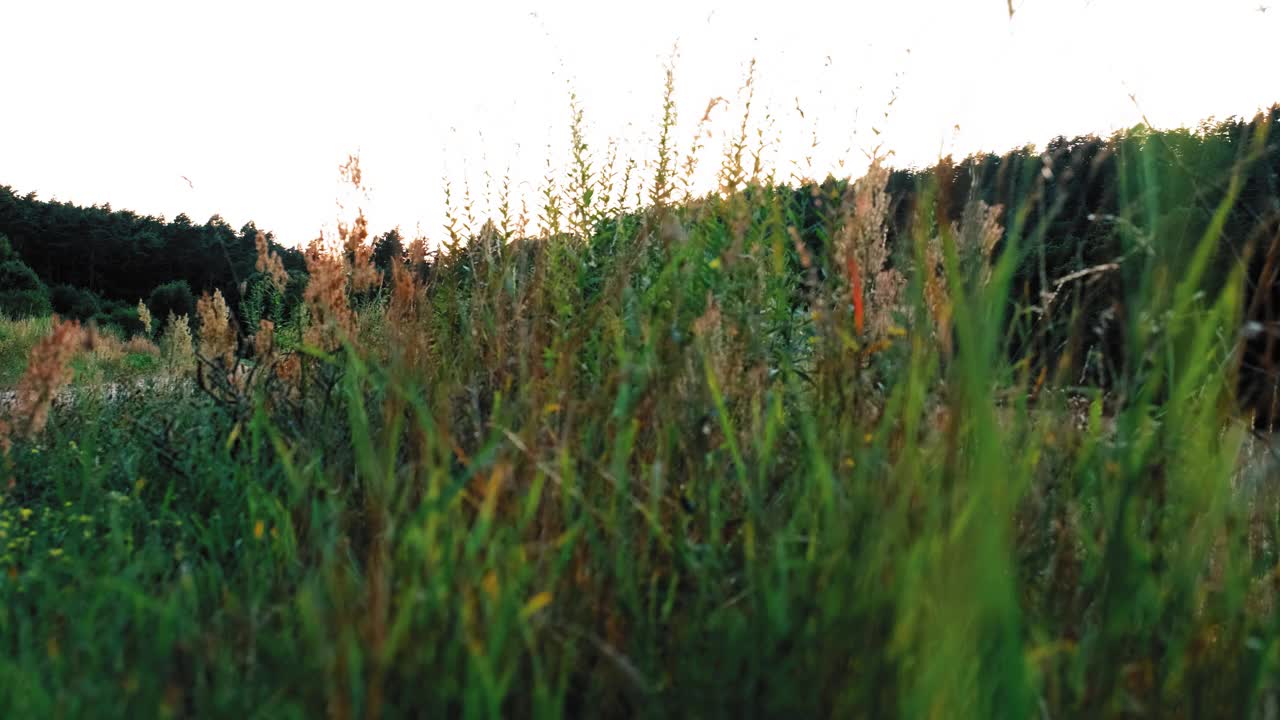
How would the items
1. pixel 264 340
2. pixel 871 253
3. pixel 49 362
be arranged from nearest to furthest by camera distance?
pixel 871 253 < pixel 49 362 < pixel 264 340

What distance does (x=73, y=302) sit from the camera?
23.0 metres

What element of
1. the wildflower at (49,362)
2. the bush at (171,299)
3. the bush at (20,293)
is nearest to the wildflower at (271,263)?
the wildflower at (49,362)

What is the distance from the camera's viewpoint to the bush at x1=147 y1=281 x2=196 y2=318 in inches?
950

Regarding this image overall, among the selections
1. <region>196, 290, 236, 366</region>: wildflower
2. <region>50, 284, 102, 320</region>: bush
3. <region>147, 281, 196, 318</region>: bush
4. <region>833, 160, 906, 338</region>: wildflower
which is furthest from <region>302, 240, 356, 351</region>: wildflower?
<region>147, 281, 196, 318</region>: bush

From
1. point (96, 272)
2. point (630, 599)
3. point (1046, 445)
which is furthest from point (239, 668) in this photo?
point (96, 272)

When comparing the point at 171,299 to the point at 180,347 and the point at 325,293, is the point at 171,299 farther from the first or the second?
the point at 325,293

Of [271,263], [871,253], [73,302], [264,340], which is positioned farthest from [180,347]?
[73,302]

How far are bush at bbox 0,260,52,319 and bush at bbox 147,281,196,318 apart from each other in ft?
9.15

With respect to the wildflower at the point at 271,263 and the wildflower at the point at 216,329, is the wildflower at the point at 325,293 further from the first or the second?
the wildflower at the point at 216,329

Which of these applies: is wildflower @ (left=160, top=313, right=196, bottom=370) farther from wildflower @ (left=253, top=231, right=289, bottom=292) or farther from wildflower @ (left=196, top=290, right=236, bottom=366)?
wildflower @ (left=253, top=231, right=289, bottom=292)

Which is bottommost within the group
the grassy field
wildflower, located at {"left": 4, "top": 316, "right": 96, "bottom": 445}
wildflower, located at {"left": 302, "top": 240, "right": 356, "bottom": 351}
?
the grassy field

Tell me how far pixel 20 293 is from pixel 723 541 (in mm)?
23250

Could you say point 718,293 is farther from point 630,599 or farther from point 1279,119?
point 1279,119

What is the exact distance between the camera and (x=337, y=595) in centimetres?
108
